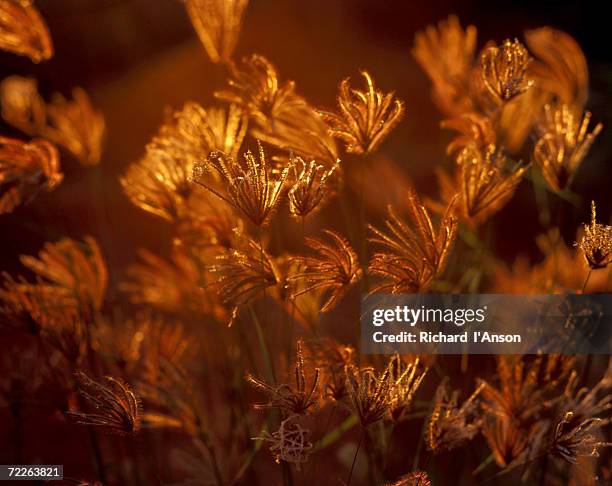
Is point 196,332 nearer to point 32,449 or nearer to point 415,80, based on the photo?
point 32,449

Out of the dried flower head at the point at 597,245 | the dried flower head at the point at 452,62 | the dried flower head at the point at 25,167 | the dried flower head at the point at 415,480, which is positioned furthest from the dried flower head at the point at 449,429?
the dried flower head at the point at 25,167

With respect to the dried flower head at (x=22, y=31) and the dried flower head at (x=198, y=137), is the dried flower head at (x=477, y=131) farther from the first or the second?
the dried flower head at (x=22, y=31)

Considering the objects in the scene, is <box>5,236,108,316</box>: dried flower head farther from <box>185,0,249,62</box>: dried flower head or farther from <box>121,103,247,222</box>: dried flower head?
<box>185,0,249,62</box>: dried flower head

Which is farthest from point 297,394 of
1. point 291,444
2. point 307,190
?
point 307,190

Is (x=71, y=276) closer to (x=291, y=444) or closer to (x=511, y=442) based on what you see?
(x=291, y=444)

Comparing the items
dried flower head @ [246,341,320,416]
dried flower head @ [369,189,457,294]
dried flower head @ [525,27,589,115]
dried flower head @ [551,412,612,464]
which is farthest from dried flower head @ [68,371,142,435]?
dried flower head @ [525,27,589,115]

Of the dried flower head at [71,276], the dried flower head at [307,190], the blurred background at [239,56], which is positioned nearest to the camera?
the dried flower head at [307,190]
